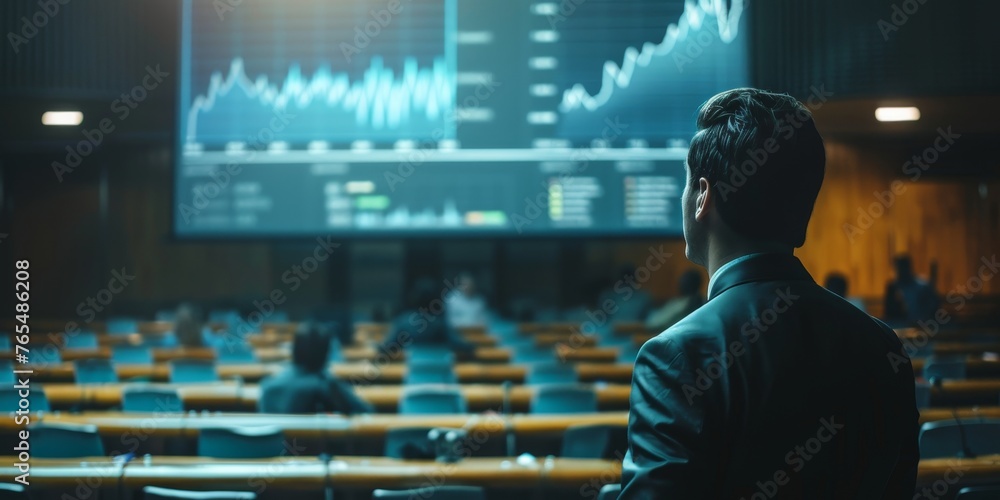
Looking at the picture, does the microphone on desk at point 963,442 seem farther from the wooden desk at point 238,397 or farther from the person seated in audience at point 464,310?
the person seated in audience at point 464,310

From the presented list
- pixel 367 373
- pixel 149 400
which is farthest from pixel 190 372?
pixel 367 373

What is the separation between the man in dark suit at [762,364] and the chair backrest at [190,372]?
231 inches

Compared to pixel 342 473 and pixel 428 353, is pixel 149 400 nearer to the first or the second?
pixel 342 473

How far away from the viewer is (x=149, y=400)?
529 cm

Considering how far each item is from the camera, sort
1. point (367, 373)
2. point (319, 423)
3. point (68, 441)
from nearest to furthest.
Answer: point (68, 441)
point (319, 423)
point (367, 373)

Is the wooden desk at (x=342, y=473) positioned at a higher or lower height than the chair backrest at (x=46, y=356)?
lower

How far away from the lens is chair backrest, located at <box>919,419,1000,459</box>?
404 cm

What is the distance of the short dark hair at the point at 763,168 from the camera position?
1.20 metres

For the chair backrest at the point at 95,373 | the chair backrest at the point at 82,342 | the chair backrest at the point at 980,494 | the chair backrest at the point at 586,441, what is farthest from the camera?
the chair backrest at the point at 82,342

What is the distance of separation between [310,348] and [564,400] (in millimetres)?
1711

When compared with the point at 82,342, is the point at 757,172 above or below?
above

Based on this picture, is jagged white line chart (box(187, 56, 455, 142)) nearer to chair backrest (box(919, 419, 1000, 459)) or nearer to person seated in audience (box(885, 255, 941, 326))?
chair backrest (box(919, 419, 1000, 459))

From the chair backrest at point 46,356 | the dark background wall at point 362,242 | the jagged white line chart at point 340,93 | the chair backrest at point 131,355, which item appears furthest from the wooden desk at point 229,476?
the dark background wall at point 362,242

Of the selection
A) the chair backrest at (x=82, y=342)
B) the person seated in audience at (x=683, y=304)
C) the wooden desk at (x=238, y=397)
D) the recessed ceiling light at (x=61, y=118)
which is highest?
the recessed ceiling light at (x=61, y=118)
